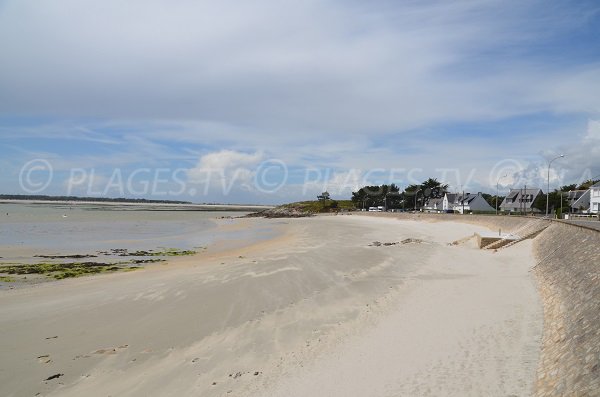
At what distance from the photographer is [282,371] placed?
9.66 metres

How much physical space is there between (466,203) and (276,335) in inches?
4785

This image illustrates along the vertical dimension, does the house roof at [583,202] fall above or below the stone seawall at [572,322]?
above

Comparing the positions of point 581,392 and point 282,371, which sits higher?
point 581,392

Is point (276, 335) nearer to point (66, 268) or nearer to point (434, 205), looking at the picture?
point (66, 268)

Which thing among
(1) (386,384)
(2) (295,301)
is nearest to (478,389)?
(1) (386,384)

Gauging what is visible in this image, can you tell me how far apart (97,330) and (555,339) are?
39.7ft

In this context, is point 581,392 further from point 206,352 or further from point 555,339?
point 206,352

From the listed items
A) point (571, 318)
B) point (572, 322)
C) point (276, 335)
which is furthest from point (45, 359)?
point (571, 318)

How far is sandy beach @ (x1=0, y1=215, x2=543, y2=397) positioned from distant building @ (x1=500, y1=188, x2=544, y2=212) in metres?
98.2

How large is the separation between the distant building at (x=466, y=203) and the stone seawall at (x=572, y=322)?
358ft

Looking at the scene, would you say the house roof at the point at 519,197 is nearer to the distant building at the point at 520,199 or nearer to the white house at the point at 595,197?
the distant building at the point at 520,199

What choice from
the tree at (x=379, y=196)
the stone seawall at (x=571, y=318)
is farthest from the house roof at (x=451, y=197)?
the stone seawall at (x=571, y=318)

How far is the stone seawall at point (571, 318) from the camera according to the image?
7.09 meters

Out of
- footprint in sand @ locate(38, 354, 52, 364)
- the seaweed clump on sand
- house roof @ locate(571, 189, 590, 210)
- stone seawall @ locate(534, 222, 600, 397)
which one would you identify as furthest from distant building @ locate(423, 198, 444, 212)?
footprint in sand @ locate(38, 354, 52, 364)
